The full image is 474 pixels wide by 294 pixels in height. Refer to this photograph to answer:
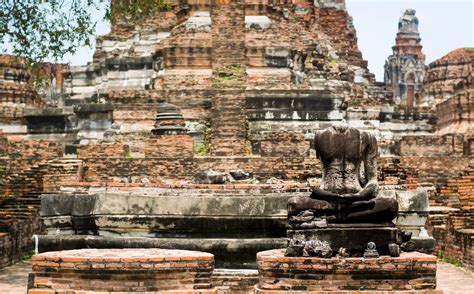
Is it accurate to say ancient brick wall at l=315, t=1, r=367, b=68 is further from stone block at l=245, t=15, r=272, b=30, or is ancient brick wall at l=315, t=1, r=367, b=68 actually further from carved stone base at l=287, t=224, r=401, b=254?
carved stone base at l=287, t=224, r=401, b=254

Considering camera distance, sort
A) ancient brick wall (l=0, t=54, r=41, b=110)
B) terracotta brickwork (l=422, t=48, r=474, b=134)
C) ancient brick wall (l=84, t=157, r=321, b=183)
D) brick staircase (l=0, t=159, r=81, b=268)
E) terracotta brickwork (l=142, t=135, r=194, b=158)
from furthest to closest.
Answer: terracotta brickwork (l=422, t=48, r=474, b=134), ancient brick wall (l=0, t=54, r=41, b=110), terracotta brickwork (l=142, t=135, r=194, b=158), ancient brick wall (l=84, t=157, r=321, b=183), brick staircase (l=0, t=159, r=81, b=268)

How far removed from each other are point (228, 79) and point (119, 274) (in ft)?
47.5

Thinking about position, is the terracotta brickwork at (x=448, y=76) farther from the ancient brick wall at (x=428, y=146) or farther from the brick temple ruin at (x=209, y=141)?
the ancient brick wall at (x=428, y=146)

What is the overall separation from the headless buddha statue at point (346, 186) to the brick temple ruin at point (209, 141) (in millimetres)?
1081

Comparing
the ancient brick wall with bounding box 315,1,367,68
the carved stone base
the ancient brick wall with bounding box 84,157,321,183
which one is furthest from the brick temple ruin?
the carved stone base

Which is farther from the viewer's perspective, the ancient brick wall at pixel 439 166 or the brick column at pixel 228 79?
the brick column at pixel 228 79

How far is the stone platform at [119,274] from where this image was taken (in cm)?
737

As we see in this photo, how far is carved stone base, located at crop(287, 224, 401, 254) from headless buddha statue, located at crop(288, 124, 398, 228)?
0.10 meters

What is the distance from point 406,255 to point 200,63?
14.7 meters

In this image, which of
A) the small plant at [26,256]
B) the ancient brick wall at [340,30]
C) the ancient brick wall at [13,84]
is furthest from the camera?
the ancient brick wall at [340,30]

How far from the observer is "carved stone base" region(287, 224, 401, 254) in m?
7.94

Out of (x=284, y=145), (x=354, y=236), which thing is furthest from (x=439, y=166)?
(x=354, y=236)

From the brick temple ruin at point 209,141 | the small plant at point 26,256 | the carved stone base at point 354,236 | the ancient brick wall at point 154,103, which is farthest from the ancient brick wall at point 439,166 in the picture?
the carved stone base at point 354,236

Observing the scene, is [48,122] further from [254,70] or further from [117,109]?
[254,70]
